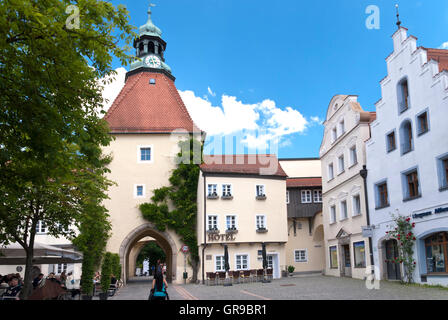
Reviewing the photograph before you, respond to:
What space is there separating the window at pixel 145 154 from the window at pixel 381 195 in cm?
1733

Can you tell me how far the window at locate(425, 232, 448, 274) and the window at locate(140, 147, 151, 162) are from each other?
21.0m

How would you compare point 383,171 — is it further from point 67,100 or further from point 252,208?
point 67,100

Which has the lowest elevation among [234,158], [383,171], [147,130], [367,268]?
[367,268]

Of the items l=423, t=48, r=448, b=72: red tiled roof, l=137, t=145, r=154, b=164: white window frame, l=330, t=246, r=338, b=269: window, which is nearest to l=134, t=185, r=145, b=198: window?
l=137, t=145, r=154, b=164: white window frame

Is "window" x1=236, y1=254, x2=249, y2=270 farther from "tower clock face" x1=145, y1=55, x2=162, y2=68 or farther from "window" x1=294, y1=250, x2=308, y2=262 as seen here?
"tower clock face" x1=145, y1=55, x2=162, y2=68

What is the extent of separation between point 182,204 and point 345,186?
11.9m

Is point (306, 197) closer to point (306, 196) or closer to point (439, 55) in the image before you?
point (306, 196)

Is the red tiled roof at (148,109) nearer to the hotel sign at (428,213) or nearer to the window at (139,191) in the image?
the window at (139,191)

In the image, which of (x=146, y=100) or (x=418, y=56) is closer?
(x=418, y=56)

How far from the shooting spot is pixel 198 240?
3159 centimetres

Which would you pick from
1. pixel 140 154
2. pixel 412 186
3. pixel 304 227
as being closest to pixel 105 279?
pixel 412 186

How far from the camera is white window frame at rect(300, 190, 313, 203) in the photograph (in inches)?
1533
